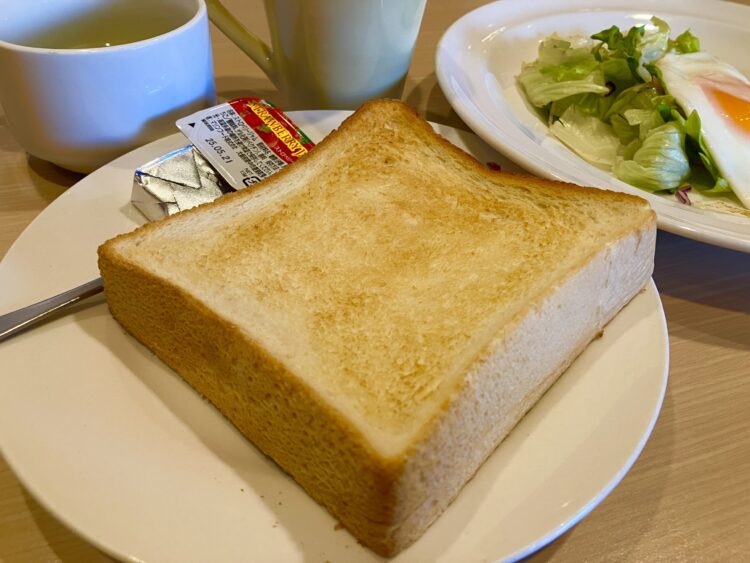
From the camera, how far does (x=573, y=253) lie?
34.5 inches

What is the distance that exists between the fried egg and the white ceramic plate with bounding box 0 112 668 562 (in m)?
0.56

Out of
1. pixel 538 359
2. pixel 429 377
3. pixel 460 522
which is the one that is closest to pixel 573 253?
pixel 538 359

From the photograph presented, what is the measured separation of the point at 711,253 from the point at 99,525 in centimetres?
114

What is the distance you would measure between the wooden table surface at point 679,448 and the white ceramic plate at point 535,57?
0.42 feet

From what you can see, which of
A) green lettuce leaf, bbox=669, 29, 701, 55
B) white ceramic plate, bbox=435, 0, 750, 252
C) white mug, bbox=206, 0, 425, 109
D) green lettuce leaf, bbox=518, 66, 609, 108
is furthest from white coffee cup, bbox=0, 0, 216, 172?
green lettuce leaf, bbox=669, 29, 701, 55

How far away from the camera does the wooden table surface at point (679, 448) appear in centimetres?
75

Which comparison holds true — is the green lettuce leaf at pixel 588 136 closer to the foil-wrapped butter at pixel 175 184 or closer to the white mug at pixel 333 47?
the white mug at pixel 333 47

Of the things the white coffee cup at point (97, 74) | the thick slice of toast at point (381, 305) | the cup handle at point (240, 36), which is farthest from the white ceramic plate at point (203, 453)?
the cup handle at point (240, 36)

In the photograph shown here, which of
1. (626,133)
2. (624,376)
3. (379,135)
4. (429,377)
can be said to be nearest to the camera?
(429,377)

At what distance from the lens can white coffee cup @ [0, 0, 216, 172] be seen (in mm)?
1006

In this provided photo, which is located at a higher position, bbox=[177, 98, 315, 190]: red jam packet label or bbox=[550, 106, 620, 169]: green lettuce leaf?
bbox=[177, 98, 315, 190]: red jam packet label

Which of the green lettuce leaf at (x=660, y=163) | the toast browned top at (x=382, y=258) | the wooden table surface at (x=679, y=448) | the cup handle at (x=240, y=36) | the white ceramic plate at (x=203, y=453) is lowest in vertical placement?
the wooden table surface at (x=679, y=448)

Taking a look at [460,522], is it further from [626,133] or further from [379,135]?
[626,133]

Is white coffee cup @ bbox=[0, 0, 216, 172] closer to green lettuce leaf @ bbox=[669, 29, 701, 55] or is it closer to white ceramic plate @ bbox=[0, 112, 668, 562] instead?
white ceramic plate @ bbox=[0, 112, 668, 562]
